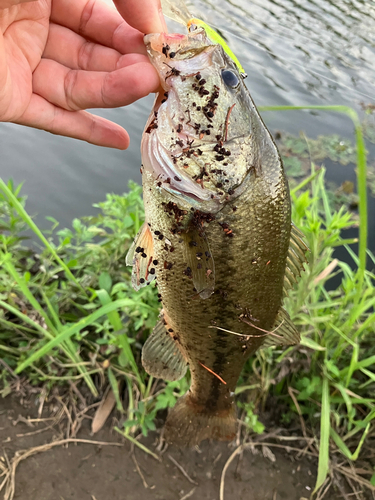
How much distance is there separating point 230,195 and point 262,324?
665 mm

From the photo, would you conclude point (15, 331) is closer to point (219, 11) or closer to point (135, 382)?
point (135, 382)

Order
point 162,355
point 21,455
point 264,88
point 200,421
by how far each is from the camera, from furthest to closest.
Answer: point 264,88, point 21,455, point 200,421, point 162,355

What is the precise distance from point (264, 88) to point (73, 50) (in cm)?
584

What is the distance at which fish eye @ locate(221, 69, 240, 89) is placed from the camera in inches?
57.8

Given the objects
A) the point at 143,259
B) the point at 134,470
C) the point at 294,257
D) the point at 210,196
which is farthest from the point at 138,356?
the point at 210,196

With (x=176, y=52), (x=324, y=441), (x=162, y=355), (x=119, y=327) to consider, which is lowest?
(x=324, y=441)

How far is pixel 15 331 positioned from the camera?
257 centimetres

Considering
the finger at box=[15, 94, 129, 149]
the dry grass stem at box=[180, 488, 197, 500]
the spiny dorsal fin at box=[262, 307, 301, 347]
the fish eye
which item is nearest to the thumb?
the finger at box=[15, 94, 129, 149]

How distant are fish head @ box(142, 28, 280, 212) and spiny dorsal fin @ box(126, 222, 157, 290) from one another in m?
0.28

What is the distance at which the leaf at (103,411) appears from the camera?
8.29 ft

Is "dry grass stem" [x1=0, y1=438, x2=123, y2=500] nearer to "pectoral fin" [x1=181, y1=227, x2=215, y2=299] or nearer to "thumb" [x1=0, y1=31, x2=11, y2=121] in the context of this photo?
"pectoral fin" [x1=181, y1=227, x2=215, y2=299]

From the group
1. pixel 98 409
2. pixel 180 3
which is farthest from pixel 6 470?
pixel 180 3

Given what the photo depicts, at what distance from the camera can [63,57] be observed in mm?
1758

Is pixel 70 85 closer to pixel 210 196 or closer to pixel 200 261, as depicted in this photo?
pixel 210 196
